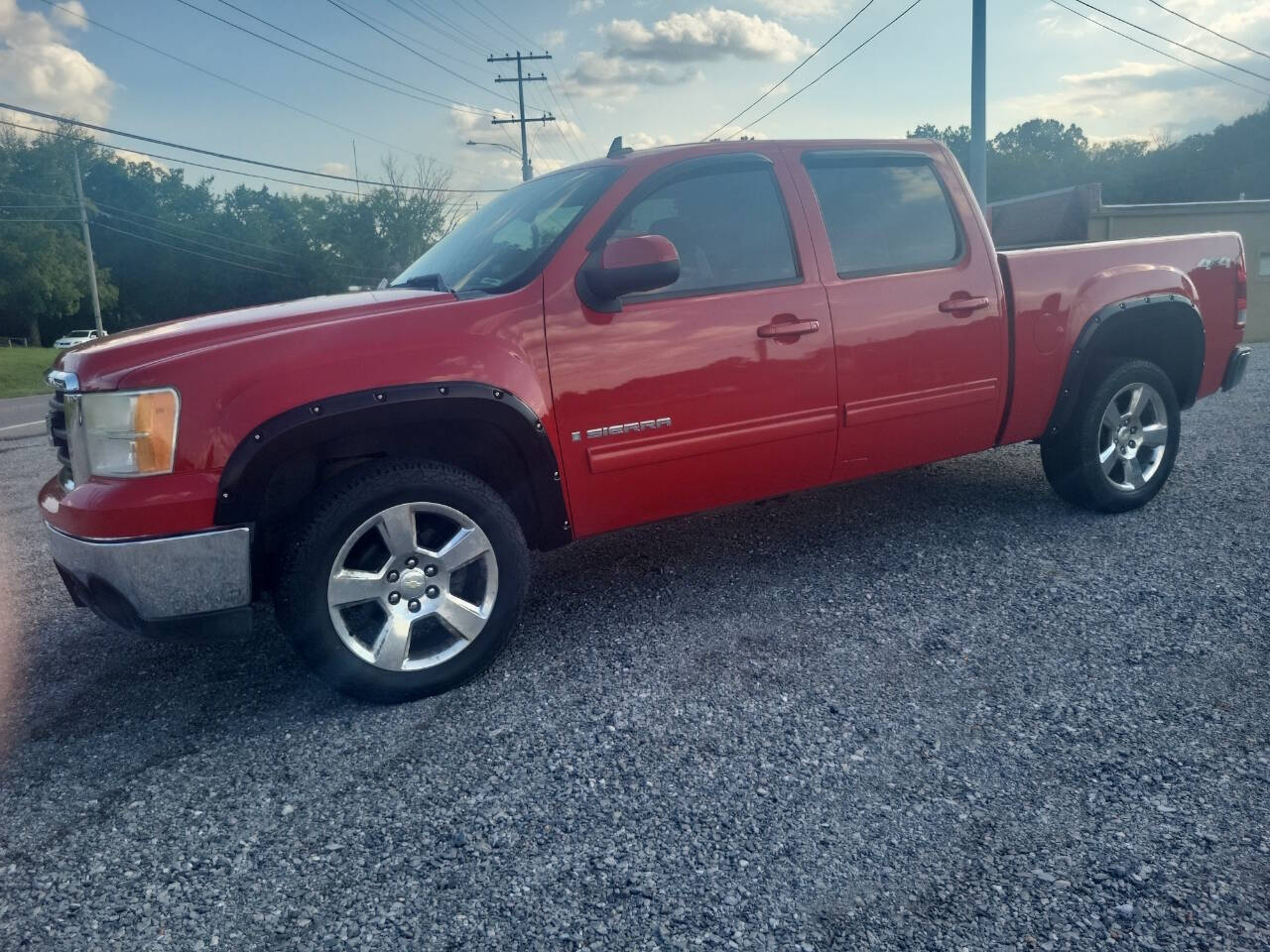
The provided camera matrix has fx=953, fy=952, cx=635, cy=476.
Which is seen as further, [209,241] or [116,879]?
[209,241]

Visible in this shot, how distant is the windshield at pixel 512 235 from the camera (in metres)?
3.79

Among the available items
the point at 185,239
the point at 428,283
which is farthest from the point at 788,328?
the point at 185,239

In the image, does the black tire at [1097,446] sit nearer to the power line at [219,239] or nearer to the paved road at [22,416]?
the paved road at [22,416]

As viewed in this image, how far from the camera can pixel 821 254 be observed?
4.16 metres

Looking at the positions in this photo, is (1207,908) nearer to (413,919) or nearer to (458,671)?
(413,919)

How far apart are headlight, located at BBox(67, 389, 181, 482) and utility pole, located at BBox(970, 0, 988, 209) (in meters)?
16.7

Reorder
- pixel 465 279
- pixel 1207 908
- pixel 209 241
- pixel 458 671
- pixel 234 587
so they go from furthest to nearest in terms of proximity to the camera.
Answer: pixel 209 241 → pixel 465 279 → pixel 458 671 → pixel 234 587 → pixel 1207 908

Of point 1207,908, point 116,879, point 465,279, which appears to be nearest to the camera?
point 1207,908

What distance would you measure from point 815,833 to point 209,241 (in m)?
80.3

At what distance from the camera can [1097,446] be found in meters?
5.00

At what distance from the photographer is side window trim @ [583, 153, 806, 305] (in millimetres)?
3758

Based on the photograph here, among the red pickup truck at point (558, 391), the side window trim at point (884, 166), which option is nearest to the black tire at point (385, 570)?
the red pickup truck at point (558, 391)

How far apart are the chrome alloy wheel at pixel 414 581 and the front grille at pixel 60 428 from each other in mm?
1070

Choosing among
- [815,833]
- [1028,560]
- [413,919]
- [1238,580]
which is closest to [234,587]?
[413,919]
